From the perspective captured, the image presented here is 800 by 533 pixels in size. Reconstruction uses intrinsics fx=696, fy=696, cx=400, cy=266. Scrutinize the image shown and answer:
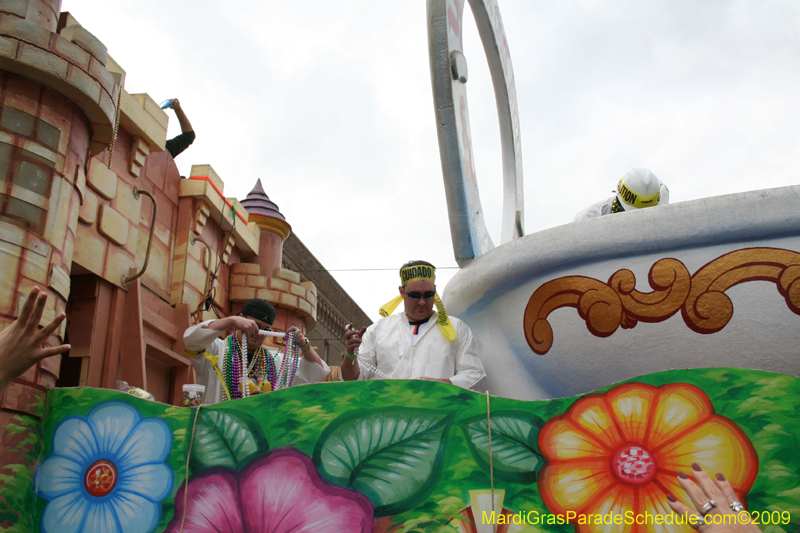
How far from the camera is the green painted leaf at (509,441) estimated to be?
1866mm

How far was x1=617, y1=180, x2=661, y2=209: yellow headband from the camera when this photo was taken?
119 inches

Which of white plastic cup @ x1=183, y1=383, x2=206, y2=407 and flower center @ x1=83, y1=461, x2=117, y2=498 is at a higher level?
white plastic cup @ x1=183, y1=383, x2=206, y2=407

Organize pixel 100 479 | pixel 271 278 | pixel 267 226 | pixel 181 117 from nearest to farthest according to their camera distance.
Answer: pixel 100 479
pixel 181 117
pixel 271 278
pixel 267 226

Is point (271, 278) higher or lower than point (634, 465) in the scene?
higher

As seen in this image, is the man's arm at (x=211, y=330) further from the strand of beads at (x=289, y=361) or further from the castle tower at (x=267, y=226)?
the castle tower at (x=267, y=226)

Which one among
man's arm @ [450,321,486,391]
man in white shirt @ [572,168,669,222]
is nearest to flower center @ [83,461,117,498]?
man's arm @ [450,321,486,391]

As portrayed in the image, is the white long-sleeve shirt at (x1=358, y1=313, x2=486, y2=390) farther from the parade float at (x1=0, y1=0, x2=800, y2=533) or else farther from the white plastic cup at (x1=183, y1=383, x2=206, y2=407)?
the white plastic cup at (x1=183, y1=383, x2=206, y2=407)

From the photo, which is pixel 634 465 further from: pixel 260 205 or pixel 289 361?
pixel 260 205

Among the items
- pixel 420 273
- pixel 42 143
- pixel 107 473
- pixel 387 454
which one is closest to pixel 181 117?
pixel 42 143

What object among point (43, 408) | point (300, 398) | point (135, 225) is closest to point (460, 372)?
point (300, 398)

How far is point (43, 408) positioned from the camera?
2.17 m

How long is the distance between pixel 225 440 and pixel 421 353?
1.11 m

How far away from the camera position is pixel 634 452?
1.81 m

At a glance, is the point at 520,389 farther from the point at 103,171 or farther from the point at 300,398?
the point at 103,171
